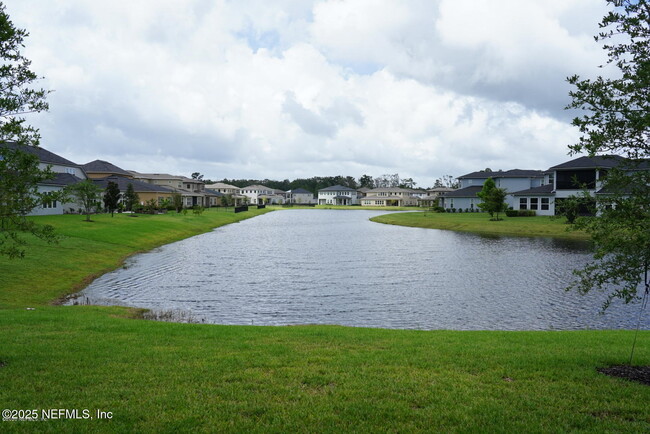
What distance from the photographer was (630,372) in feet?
29.0

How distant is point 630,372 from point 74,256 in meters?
30.7

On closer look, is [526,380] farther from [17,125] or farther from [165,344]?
[17,125]

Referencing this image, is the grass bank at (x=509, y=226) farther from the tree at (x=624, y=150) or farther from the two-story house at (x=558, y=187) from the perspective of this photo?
the tree at (x=624, y=150)

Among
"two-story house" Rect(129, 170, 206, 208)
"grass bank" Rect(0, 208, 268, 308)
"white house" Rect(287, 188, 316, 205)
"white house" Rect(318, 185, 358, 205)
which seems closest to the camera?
"grass bank" Rect(0, 208, 268, 308)

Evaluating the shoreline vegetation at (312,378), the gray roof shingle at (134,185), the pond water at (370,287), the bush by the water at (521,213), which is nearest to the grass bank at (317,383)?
the shoreline vegetation at (312,378)

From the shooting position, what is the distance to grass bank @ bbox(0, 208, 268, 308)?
21.6m

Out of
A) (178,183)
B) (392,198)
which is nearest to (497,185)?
(178,183)

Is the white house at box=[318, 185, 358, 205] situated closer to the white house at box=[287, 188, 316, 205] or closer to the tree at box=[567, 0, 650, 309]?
the white house at box=[287, 188, 316, 205]

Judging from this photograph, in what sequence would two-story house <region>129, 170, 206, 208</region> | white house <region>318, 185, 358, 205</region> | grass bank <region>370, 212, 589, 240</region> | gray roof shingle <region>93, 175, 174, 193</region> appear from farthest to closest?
white house <region>318, 185, 358, 205</region>, two-story house <region>129, 170, 206, 208</region>, gray roof shingle <region>93, 175, 174, 193</region>, grass bank <region>370, 212, 589, 240</region>

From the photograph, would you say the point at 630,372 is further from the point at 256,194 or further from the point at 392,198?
the point at 256,194

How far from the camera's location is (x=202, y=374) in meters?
8.51

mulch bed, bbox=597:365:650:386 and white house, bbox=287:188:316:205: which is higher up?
white house, bbox=287:188:316:205

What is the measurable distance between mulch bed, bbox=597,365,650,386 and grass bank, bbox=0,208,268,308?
789 inches

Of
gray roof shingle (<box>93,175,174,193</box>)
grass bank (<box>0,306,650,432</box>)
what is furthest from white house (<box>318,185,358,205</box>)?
grass bank (<box>0,306,650,432</box>)
